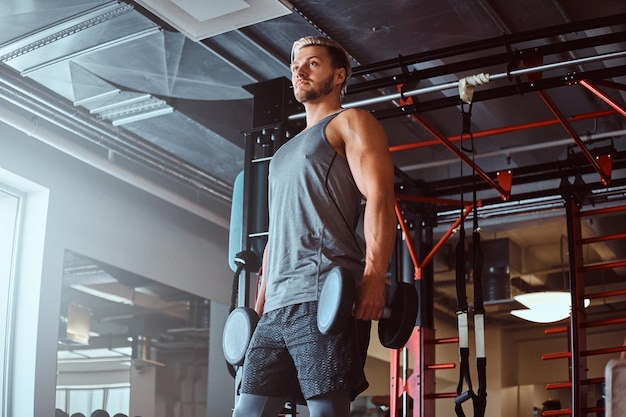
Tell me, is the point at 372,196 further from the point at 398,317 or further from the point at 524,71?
the point at 524,71

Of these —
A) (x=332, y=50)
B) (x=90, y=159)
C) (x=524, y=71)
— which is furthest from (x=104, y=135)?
(x=332, y=50)

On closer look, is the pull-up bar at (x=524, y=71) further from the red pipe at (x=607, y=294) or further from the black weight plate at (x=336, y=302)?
the black weight plate at (x=336, y=302)

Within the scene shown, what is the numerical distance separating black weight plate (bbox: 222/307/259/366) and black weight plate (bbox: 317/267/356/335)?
42 centimetres

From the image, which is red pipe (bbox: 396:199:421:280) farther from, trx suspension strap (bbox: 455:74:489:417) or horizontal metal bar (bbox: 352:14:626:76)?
→ trx suspension strap (bbox: 455:74:489:417)

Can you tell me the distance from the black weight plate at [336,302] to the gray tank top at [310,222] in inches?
3.8

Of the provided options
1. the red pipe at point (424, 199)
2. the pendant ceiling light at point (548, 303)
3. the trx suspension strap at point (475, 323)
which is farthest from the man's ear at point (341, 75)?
the pendant ceiling light at point (548, 303)

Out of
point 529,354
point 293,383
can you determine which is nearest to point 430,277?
point 293,383

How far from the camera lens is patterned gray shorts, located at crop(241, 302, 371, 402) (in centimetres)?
233

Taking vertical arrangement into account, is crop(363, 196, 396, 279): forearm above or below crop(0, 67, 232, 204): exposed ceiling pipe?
below

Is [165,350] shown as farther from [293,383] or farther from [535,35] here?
[293,383]

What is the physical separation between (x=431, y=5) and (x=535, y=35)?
0.64 meters

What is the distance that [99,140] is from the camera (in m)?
6.88

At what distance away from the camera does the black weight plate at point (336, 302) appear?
2.25 metres

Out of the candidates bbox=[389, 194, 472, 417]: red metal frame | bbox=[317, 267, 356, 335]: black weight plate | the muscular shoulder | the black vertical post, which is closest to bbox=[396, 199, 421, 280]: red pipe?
bbox=[389, 194, 472, 417]: red metal frame
